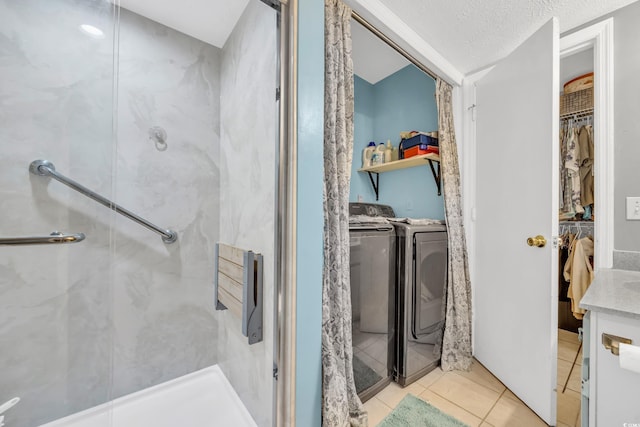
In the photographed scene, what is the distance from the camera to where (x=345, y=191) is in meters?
1.24

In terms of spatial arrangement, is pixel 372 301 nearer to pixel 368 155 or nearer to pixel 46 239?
pixel 368 155

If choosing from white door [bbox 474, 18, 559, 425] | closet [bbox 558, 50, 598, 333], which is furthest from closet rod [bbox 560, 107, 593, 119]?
white door [bbox 474, 18, 559, 425]

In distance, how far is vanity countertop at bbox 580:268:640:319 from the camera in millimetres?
755

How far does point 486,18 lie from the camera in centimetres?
147

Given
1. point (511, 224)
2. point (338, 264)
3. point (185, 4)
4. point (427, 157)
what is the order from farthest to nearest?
point (427, 157) → point (511, 224) → point (185, 4) → point (338, 264)

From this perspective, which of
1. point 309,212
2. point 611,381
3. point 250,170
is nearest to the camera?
point 611,381

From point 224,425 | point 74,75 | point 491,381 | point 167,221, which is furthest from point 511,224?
point 74,75

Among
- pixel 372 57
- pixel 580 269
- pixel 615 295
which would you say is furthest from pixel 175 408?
pixel 580 269

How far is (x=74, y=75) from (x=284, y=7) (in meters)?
1.13

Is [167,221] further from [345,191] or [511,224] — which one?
[511,224]

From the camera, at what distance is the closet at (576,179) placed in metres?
2.20

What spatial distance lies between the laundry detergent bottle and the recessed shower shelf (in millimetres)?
59

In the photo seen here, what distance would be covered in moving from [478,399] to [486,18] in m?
2.32

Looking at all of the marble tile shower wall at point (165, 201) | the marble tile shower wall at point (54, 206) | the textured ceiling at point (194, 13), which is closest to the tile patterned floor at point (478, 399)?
the marble tile shower wall at point (165, 201)
